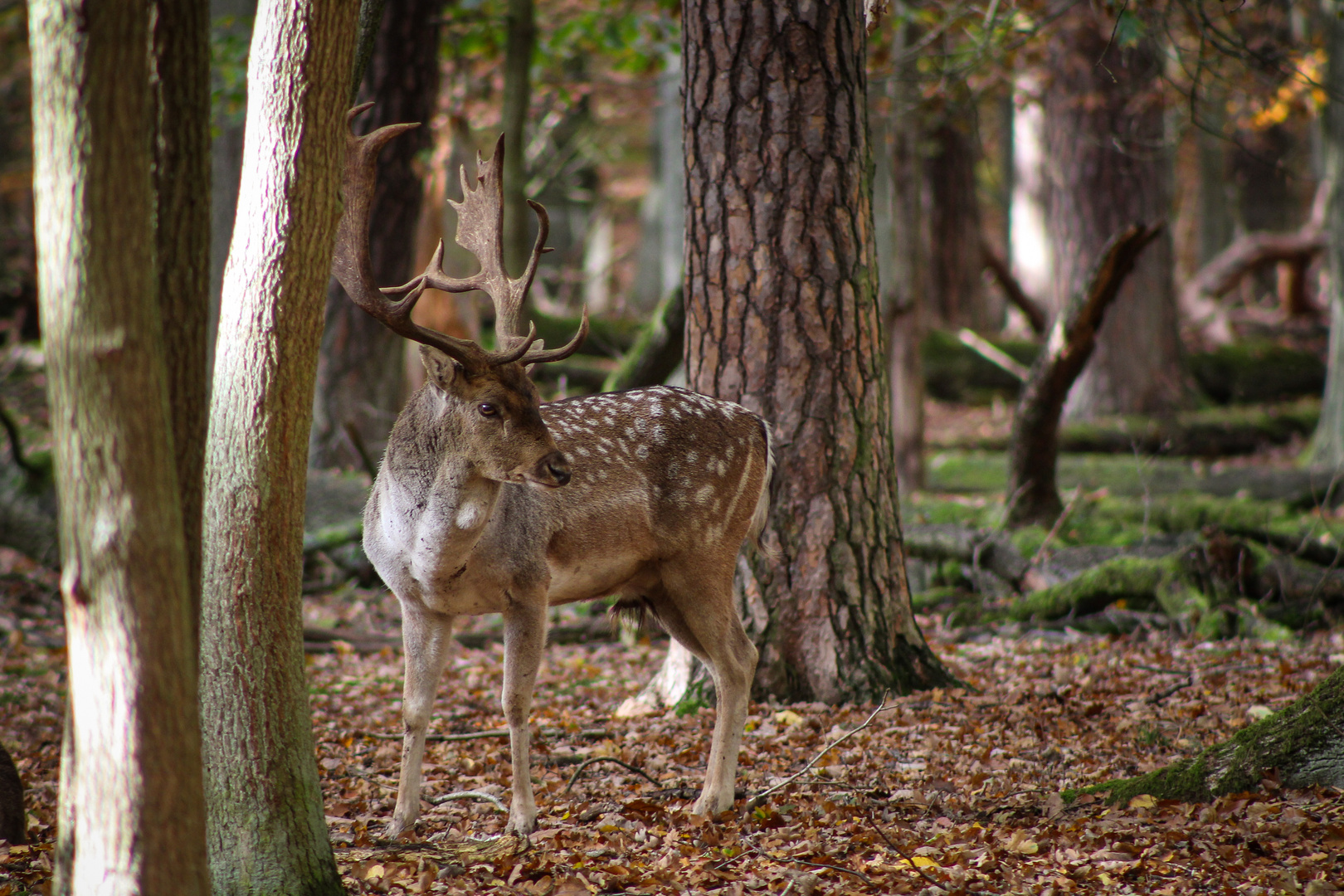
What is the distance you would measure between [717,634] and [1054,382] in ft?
14.2

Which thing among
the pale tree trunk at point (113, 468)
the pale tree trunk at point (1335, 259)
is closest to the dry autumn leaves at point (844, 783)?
the pale tree trunk at point (113, 468)

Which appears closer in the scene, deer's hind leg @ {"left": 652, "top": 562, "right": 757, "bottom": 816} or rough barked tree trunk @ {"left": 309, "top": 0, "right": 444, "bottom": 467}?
deer's hind leg @ {"left": 652, "top": 562, "right": 757, "bottom": 816}

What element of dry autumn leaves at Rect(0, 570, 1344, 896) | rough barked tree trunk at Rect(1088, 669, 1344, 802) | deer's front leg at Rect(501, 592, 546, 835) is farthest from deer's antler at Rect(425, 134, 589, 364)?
rough barked tree trunk at Rect(1088, 669, 1344, 802)

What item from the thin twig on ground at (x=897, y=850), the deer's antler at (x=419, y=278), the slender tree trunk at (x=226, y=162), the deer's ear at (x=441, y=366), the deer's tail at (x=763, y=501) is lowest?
the thin twig on ground at (x=897, y=850)

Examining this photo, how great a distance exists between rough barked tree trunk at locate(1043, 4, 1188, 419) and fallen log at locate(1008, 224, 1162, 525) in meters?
5.27

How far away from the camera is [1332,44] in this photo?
429 inches

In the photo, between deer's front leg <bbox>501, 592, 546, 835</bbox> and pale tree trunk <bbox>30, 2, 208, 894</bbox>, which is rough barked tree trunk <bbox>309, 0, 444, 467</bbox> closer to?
deer's front leg <bbox>501, 592, 546, 835</bbox>

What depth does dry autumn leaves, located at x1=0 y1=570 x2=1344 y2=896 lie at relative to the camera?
3684mm

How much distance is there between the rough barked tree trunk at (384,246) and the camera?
1070cm

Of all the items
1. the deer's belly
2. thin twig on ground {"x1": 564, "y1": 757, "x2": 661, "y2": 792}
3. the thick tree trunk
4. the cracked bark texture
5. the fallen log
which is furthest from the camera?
the thick tree trunk

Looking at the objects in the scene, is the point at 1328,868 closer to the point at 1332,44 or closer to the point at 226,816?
the point at 226,816

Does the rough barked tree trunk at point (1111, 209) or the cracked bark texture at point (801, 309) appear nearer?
the cracked bark texture at point (801, 309)

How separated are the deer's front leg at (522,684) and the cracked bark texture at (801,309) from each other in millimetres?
1477

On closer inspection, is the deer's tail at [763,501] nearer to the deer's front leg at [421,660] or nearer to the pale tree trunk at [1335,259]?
the deer's front leg at [421,660]
